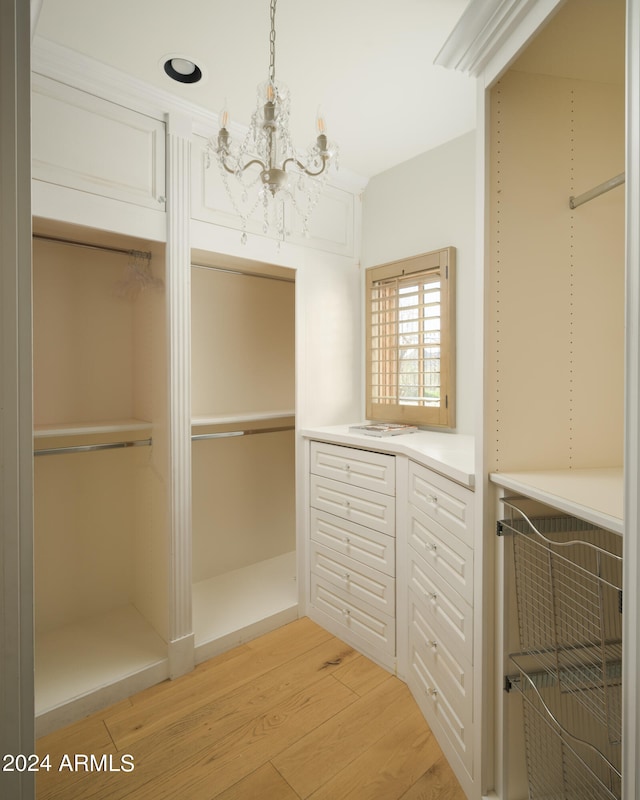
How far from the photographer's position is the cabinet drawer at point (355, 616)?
2.03 m

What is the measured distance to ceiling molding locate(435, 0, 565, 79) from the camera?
103 cm

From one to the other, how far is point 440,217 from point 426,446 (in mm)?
1292

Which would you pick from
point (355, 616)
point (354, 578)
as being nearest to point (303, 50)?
point (354, 578)

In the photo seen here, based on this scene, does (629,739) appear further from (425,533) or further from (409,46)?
(409,46)

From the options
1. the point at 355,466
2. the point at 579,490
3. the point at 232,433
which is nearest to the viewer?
the point at 579,490

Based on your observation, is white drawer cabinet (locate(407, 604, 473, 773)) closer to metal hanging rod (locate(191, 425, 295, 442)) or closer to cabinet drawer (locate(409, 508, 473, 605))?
cabinet drawer (locate(409, 508, 473, 605))

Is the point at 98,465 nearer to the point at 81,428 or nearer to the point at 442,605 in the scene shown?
the point at 81,428

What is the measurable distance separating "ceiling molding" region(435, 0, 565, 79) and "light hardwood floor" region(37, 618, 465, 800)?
7.21 feet

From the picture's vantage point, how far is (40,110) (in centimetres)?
163

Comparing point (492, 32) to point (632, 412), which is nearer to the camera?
point (632, 412)

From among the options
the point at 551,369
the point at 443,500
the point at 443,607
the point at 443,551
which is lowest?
the point at 443,607

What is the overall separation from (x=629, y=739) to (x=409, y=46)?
83.0 inches

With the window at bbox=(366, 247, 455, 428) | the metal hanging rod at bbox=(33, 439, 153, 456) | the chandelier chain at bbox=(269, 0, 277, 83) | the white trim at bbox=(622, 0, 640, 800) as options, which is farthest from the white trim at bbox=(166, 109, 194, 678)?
the white trim at bbox=(622, 0, 640, 800)

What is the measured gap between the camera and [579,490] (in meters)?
1.07
